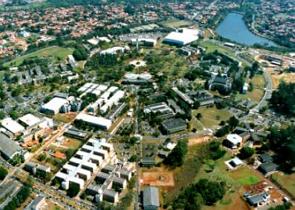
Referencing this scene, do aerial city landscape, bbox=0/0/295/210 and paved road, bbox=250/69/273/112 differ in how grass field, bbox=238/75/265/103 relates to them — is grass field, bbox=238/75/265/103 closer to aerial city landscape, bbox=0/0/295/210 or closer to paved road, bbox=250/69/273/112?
aerial city landscape, bbox=0/0/295/210

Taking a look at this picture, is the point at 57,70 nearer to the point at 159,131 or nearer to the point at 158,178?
the point at 159,131

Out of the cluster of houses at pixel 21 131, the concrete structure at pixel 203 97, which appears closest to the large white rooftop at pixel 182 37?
the concrete structure at pixel 203 97

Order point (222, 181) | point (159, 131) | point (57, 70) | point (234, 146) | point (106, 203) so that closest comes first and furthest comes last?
point (106, 203) < point (222, 181) < point (234, 146) < point (159, 131) < point (57, 70)

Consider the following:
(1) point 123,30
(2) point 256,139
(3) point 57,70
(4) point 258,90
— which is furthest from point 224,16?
(2) point 256,139

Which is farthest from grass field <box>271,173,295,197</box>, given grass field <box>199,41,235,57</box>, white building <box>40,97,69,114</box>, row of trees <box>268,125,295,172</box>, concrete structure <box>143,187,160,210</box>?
grass field <box>199,41,235,57</box>

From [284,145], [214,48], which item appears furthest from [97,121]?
[214,48]

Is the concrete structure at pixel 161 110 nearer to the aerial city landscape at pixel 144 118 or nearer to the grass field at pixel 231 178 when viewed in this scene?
the aerial city landscape at pixel 144 118

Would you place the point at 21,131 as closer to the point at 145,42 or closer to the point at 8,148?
the point at 8,148
